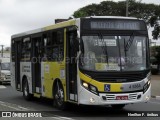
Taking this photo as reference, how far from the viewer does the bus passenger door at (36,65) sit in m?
17.8

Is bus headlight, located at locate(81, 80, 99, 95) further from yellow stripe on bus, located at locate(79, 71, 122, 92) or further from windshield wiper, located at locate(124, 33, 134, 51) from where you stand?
windshield wiper, located at locate(124, 33, 134, 51)

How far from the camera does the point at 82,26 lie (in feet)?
45.0

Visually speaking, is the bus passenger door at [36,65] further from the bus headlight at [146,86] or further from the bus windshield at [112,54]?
the bus headlight at [146,86]

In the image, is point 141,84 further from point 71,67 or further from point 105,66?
point 71,67

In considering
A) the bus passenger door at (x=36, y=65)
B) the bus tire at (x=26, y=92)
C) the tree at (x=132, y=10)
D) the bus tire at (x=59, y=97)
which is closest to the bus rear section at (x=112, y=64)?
the bus tire at (x=59, y=97)

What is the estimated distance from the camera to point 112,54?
1362 centimetres

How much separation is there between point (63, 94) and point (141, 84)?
107 inches

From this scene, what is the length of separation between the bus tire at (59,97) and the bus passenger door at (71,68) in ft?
2.35

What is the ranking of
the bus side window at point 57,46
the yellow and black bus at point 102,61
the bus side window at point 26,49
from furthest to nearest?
the bus side window at point 26,49
the bus side window at point 57,46
the yellow and black bus at point 102,61

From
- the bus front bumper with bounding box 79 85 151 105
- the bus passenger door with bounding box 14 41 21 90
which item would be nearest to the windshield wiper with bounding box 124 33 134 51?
the bus front bumper with bounding box 79 85 151 105

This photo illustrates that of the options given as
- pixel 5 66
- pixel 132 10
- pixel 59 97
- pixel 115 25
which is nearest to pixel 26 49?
pixel 59 97

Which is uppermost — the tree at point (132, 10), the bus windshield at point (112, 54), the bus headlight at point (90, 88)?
the tree at point (132, 10)

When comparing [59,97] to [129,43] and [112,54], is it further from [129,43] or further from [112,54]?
[129,43]

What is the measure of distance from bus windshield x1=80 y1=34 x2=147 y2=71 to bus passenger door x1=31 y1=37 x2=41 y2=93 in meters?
4.42
